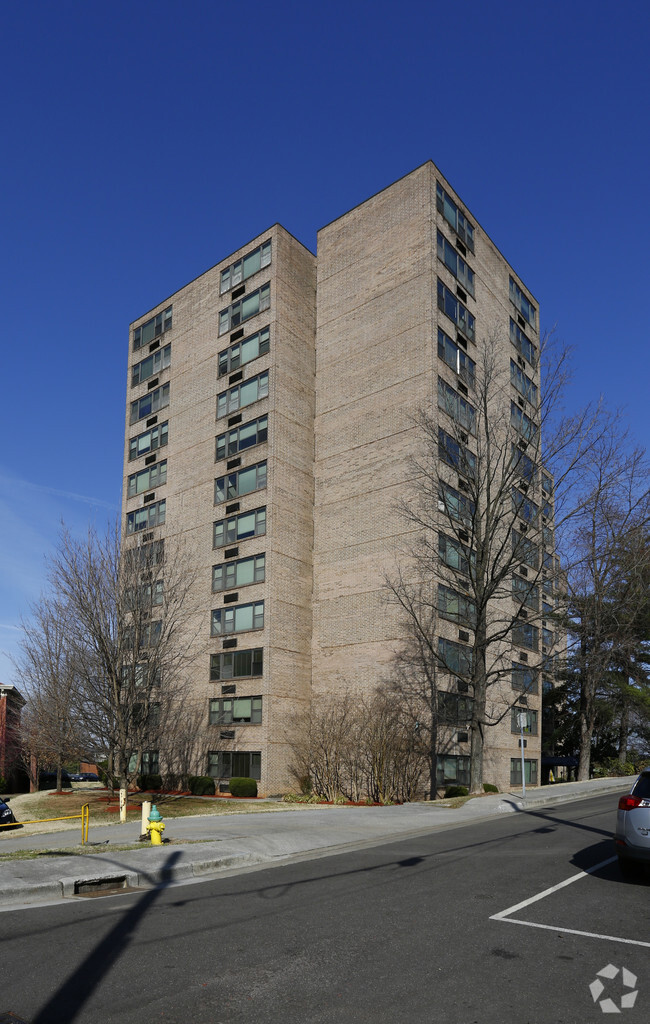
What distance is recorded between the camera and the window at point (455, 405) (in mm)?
37616

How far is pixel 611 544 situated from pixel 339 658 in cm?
1662

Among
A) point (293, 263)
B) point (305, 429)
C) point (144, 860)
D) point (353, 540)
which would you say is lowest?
point (144, 860)

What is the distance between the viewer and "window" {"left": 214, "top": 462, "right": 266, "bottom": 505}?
4059 cm

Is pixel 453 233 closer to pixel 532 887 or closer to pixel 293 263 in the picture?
pixel 293 263

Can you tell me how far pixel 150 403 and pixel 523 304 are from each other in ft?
77.9

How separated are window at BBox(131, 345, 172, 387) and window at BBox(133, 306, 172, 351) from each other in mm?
1252

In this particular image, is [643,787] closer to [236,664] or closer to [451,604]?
[451,604]

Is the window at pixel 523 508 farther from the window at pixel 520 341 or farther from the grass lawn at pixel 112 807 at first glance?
the grass lawn at pixel 112 807

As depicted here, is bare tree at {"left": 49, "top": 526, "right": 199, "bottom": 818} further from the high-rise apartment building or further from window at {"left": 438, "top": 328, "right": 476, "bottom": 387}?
window at {"left": 438, "top": 328, "right": 476, "bottom": 387}

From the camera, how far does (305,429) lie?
4228cm

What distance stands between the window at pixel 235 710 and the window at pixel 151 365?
2120cm

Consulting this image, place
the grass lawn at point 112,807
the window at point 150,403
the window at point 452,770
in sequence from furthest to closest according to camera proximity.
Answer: the window at point 150,403, the window at point 452,770, the grass lawn at point 112,807

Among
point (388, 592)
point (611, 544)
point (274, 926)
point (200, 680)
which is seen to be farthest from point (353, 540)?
point (274, 926)

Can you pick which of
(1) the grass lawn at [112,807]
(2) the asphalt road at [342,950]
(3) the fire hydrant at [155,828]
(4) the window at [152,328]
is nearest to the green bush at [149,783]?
(1) the grass lawn at [112,807]
